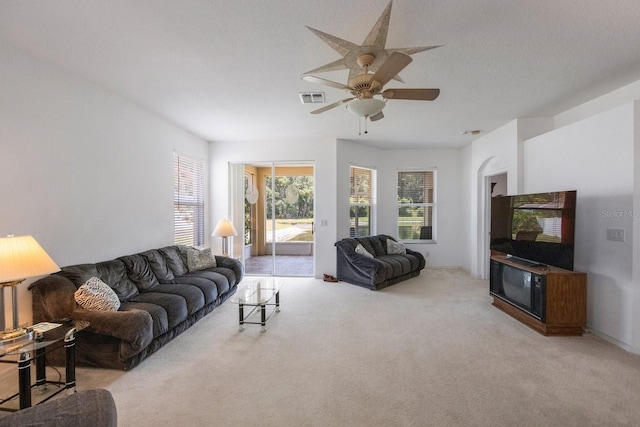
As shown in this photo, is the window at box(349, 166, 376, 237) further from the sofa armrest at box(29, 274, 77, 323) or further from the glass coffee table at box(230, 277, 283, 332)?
the sofa armrest at box(29, 274, 77, 323)

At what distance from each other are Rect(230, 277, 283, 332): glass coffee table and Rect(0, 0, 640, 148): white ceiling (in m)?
2.48

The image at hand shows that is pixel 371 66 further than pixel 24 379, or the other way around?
pixel 371 66

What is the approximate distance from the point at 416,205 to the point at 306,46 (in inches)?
207

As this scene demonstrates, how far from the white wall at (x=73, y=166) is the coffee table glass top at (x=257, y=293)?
162cm

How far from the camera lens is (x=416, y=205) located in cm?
703

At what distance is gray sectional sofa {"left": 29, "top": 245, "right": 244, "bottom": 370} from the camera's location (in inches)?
101

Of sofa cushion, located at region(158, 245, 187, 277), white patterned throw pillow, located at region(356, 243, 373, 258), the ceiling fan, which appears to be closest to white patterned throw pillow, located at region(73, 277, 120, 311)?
sofa cushion, located at region(158, 245, 187, 277)

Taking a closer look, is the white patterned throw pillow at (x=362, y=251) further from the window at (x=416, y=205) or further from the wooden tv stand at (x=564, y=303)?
the wooden tv stand at (x=564, y=303)

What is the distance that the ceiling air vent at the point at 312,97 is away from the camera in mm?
3549

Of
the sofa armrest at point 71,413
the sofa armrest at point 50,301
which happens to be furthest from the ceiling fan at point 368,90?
the sofa armrest at point 50,301

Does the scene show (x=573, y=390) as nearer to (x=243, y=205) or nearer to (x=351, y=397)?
(x=351, y=397)

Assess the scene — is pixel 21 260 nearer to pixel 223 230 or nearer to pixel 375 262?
pixel 223 230

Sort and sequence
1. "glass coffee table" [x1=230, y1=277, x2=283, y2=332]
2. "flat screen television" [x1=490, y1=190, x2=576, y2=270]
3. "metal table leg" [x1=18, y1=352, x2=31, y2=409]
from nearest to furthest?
"metal table leg" [x1=18, y1=352, x2=31, y2=409]
"flat screen television" [x1=490, y1=190, x2=576, y2=270]
"glass coffee table" [x1=230, y1=277, x2=283, y2=332]

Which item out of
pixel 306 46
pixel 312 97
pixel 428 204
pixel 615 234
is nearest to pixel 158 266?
pixel 312 97
